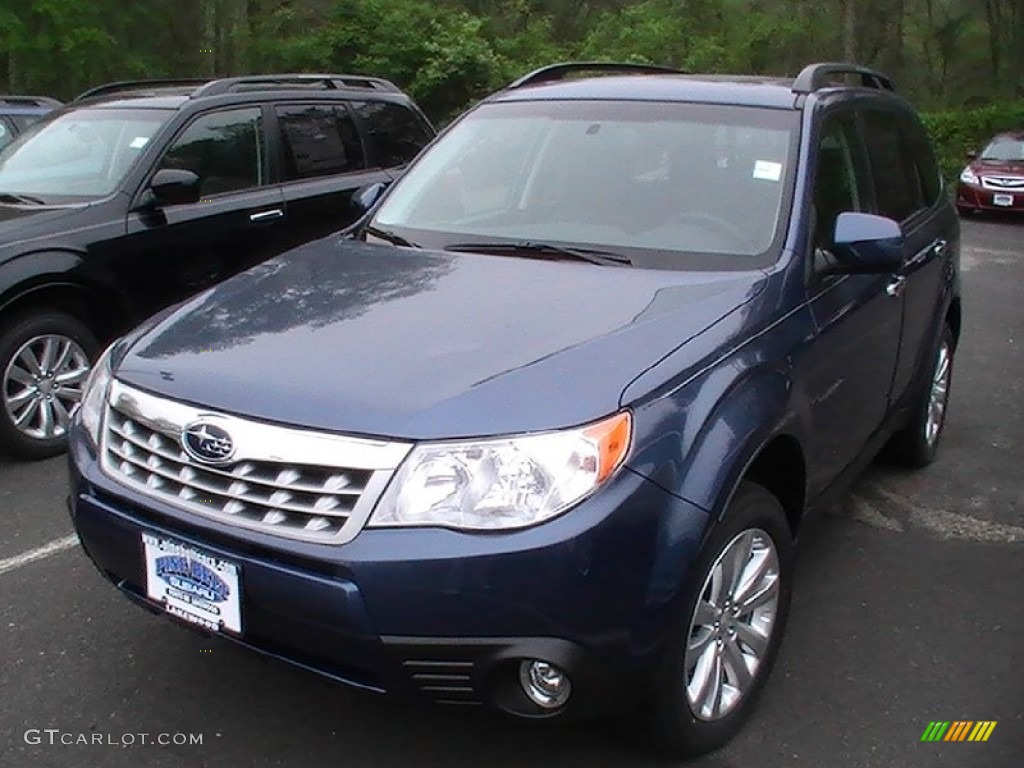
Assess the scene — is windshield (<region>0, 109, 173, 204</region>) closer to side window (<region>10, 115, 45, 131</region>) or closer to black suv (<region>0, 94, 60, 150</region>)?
black suv (<region>0, 94, 60, 150</region>)

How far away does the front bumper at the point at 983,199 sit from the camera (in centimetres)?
1603

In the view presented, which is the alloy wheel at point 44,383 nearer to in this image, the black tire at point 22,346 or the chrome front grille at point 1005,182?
the black tire at point 22,346

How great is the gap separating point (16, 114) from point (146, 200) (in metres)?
6.39

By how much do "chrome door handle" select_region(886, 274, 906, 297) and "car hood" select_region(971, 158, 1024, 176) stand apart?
13521 mm

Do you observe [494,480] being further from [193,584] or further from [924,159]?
[924,159]

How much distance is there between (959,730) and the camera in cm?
318

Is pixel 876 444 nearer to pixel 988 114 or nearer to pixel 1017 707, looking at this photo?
pixel 1017 707

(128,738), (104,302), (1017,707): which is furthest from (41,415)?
(1017,707)

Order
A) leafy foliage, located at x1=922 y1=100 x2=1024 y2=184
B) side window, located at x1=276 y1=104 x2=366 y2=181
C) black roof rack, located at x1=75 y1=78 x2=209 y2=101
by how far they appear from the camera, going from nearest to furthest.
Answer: side window, located at x1=276 y1=104 x2=366 y2=181 < black roof rack, located at x1=75 y1=78 x2=209 y2=101 < leafy foliage, located at x1=922 y1=100 x2=1024 y2=184

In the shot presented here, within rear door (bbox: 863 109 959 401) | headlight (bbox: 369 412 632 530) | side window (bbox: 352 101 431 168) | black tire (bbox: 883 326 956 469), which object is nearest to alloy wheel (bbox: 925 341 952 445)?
black tire (bbox: 883 326 956 469)

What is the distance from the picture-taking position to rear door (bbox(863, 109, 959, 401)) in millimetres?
4383

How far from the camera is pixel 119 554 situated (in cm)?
287

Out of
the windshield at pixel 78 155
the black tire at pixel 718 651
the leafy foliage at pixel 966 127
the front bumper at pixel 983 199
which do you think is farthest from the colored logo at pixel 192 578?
the leafy foliage at pixel 966 127

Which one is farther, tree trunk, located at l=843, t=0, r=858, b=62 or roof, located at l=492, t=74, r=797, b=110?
tree trunk, located at l=843, t=0, r=858, b=62
